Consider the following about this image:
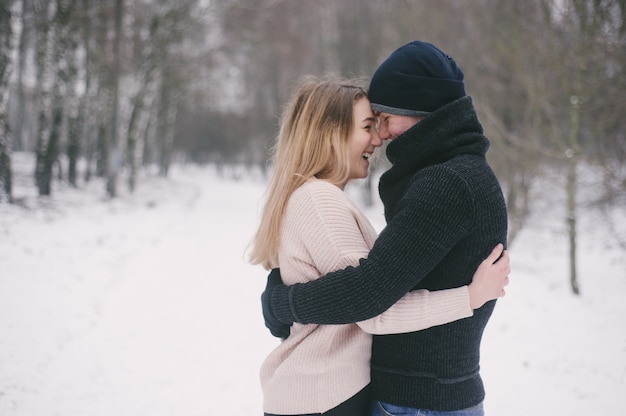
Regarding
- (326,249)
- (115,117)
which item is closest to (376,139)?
(326,249)

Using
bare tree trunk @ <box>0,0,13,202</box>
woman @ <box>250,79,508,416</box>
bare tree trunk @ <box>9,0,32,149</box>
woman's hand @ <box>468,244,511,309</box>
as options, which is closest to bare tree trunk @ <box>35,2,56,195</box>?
bare tree trunk @ <box>9,0,32,149</box>

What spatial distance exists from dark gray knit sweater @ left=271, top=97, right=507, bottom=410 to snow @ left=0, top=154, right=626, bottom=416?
8.59 feet

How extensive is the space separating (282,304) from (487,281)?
693 millimetres

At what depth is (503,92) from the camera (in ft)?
37.8

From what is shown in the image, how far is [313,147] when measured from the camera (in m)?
1.70

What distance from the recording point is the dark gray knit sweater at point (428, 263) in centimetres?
131

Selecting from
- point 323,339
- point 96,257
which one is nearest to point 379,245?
point 323,339

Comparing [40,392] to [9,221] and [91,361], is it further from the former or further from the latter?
[9,221]

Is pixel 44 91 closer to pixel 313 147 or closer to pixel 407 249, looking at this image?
pixel 313 147

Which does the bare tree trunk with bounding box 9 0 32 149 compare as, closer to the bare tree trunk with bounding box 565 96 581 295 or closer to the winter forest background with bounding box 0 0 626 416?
the winter forest background with bounding box 0 0 626 416

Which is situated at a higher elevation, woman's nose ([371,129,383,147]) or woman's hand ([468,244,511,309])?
woman's nose ([371,129,383,147])

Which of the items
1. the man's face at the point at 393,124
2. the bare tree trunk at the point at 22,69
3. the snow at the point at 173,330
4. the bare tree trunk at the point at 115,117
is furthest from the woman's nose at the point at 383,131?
the bare tree trunk at the point at 115,117

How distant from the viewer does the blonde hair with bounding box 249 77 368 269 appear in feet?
5.53

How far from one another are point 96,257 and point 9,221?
2.21 meters
